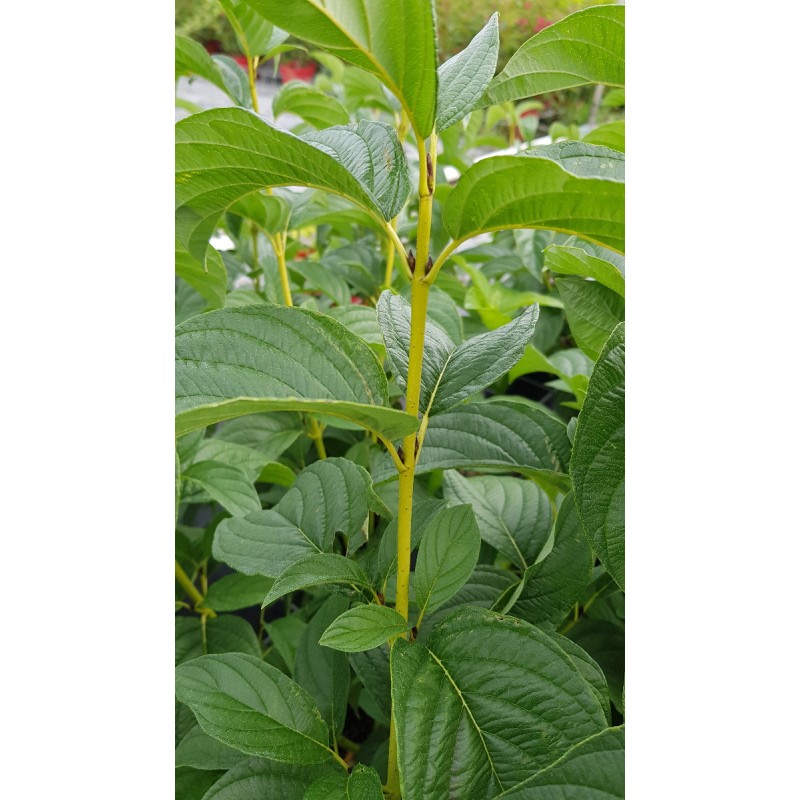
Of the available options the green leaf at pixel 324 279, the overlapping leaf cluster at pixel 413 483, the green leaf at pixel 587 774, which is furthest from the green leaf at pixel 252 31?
the green leaf at pixel 587 774

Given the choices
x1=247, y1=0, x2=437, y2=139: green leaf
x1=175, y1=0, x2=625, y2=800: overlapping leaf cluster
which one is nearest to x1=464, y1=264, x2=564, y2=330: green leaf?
x1=175, y1=0, x2=625, y2=800: overlapping leaf cluster

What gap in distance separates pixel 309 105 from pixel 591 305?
0.60 meters

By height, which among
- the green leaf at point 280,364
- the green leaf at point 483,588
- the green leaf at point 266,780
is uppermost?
the green leaf at point 280,364

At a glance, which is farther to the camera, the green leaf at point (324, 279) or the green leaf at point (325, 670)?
the green leaf at point (324, 279)

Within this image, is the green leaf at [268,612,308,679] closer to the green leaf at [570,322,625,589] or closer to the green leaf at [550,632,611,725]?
the green leaf at [550,632,611,725]

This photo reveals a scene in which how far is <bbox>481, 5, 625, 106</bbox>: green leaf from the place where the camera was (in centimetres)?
44

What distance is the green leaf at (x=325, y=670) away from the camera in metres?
0.60

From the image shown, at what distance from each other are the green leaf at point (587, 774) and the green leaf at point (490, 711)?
0.06 meters

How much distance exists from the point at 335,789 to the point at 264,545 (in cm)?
18

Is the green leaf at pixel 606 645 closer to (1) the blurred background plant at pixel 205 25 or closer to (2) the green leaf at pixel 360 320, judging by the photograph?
(2) the green leaf at pixel 360 320

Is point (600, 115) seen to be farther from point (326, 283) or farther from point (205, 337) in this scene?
A: point (205, 337)

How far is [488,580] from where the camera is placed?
626mm

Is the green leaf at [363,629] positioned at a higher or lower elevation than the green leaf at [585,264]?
lower
